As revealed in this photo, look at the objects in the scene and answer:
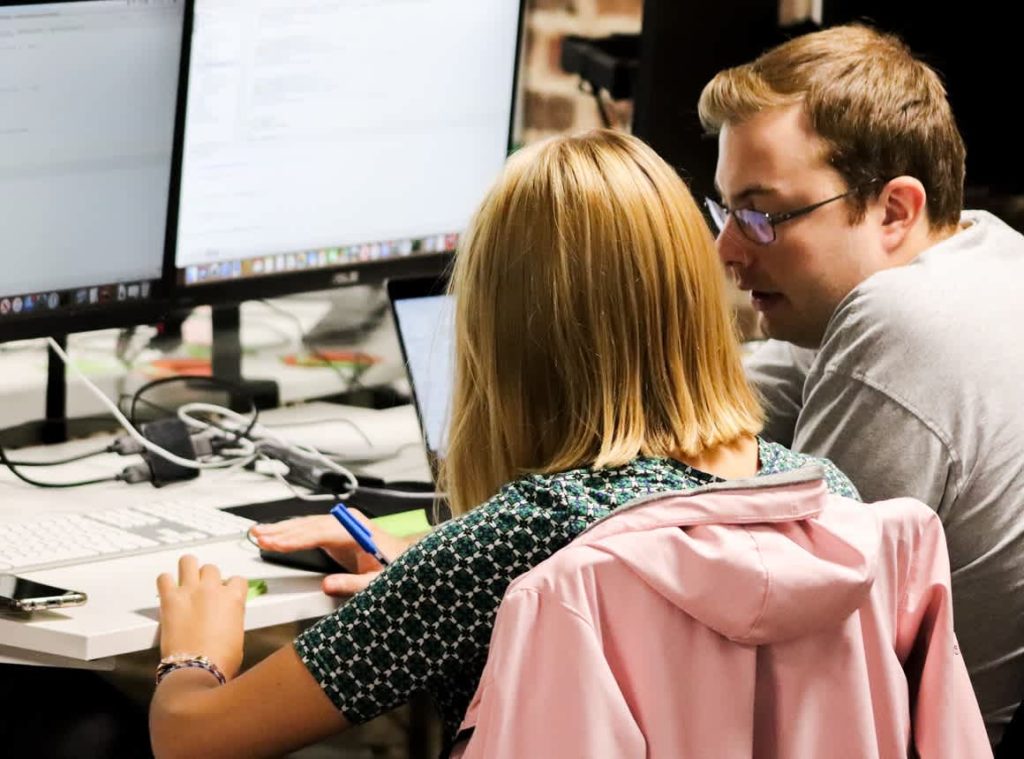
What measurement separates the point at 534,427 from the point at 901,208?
25.9 inches

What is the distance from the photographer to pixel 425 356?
187cm

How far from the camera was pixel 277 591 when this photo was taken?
4.69ft

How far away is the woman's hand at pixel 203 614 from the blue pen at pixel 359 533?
11cm

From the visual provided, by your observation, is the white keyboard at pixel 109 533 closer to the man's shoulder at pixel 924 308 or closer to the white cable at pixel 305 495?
the white cable at pixel 305 495

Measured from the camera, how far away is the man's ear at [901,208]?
1.69 m

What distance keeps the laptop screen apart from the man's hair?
43 cm

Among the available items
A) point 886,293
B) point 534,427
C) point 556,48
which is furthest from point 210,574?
point 556,48

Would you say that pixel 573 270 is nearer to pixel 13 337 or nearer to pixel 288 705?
pixel 288 705

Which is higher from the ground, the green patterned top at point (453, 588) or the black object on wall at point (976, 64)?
the black object on wall at point (976, 64)

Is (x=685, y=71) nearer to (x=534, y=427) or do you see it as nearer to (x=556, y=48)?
(x=556, y=48)

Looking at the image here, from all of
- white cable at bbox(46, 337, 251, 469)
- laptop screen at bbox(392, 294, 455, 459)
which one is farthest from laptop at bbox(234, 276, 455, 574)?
white cable at bbox(46, 337, 251, 469)

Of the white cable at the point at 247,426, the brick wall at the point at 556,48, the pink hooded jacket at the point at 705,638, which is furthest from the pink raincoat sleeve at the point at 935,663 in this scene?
the brick wall at the point at 556,48

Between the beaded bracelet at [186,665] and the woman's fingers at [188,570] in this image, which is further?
the woman's fingers at [188,570]

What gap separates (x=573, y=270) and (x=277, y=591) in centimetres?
44
